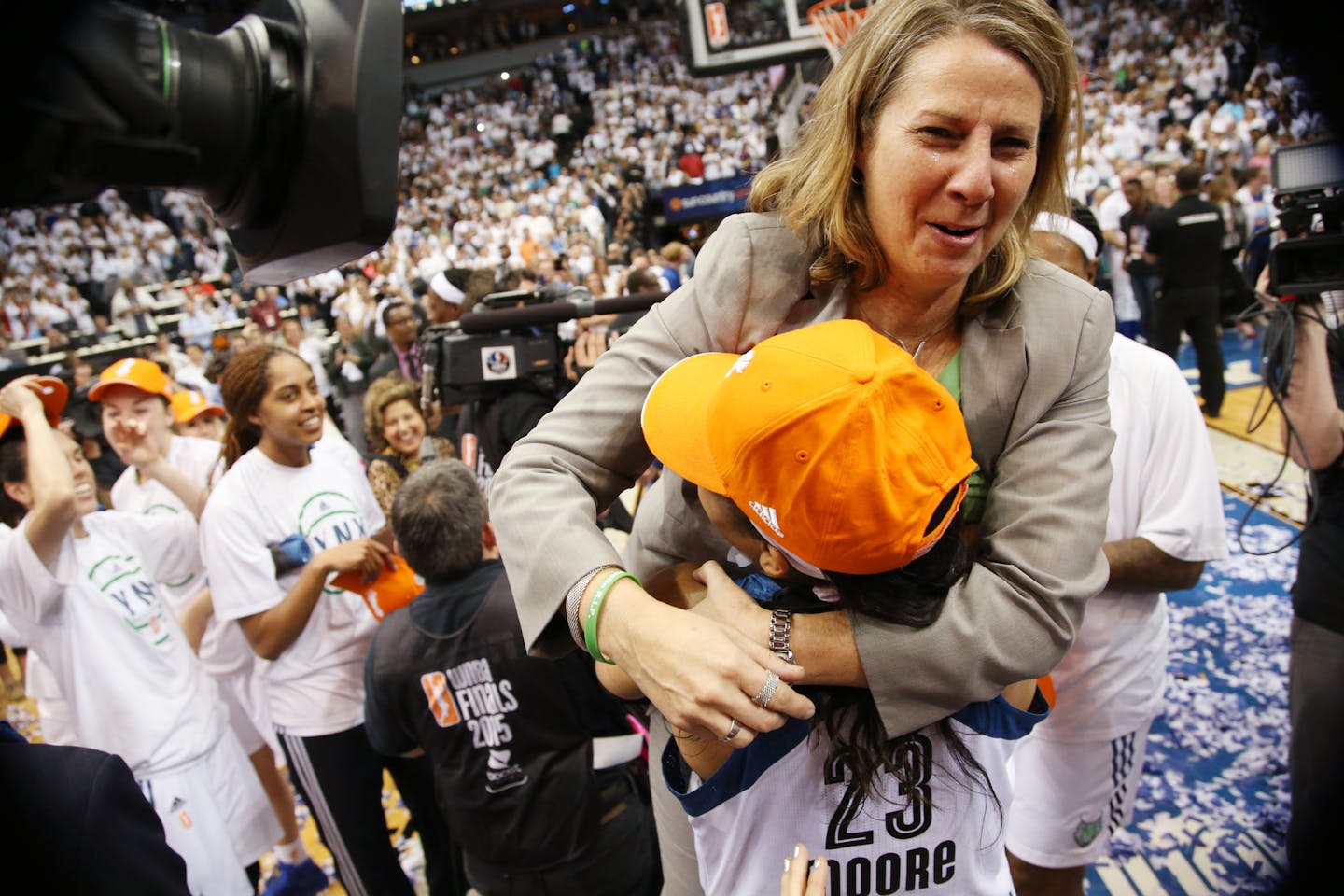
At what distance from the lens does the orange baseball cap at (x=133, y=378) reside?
3148mm

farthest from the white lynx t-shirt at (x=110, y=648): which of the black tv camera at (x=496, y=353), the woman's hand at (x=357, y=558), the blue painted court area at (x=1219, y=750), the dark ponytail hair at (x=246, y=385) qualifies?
the blue painted court area at (x=1219, y=750)

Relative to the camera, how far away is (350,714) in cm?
256

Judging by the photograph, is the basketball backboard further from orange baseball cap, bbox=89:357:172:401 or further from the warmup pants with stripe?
the warmup pants with stripe

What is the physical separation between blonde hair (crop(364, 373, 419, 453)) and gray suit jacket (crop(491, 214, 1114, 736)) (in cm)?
263

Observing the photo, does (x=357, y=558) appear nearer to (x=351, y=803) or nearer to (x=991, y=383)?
(x=351, y=803)

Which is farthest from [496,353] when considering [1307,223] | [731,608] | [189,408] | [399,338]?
[399,338]

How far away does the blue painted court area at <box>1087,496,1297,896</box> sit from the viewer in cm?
256

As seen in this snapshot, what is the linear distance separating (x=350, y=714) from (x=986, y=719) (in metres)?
2.10

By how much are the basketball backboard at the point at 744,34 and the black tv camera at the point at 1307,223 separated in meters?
3.51

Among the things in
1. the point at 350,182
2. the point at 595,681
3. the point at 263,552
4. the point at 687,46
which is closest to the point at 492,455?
the point at 263,552

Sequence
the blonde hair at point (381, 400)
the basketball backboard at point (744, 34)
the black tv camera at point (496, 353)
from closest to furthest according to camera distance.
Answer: the black tv camera at point (496, 353) < the blonde hair at point (381, 400) < the basketball backboard at point (744, 34)

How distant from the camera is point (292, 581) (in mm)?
2525

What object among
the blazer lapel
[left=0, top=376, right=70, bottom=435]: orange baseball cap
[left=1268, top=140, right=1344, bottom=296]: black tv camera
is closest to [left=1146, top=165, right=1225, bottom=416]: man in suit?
[left=1268, top=140, right=1344, bottom=296]: black tv camera

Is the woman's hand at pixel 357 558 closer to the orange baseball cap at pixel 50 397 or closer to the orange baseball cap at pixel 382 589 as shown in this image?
the orange baseball cap at pixel 382 589
